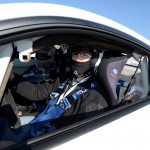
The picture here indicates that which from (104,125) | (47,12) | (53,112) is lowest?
(53,112)

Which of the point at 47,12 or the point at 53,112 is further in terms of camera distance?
the point at 53,112

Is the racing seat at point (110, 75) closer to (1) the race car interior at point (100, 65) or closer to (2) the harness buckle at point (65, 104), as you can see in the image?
(1) the race car interior at point (100, 65)

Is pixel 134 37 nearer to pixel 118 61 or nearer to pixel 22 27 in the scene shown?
pixel 118 61

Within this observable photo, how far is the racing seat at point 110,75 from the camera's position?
209 cm

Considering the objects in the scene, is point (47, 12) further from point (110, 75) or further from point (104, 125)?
point (110, 75)

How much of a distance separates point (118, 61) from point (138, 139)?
0.64 m

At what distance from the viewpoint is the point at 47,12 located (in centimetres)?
147

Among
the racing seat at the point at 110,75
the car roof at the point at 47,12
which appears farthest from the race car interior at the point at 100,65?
the car roof at the point at 47,12

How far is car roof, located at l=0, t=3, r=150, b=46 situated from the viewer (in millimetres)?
1320

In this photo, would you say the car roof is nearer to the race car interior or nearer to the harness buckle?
the race car interior

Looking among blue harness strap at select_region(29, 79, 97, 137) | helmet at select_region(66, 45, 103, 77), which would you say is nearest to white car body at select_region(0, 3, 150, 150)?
helmet at select_region(66, 45, 103, 77)

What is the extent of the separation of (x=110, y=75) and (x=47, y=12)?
0.83 meters

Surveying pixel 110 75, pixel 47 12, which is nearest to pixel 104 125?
pixel 110 75

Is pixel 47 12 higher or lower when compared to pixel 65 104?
higher
